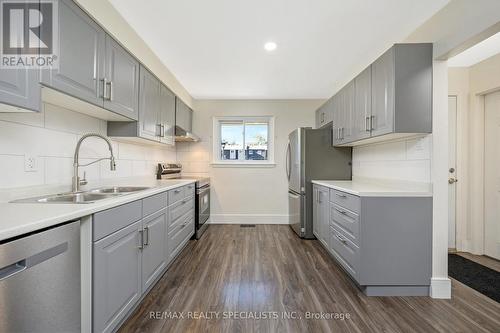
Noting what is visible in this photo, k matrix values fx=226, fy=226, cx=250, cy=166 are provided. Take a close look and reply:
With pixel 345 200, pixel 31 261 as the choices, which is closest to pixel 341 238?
pixel 345 200

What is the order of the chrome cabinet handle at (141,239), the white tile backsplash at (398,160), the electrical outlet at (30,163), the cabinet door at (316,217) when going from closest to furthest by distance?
the electrical outlet at (30,163) → the chrome cabinet handle at (141,239) → the white tile backsplash at (398,160) → the cabinet door at (316,217)

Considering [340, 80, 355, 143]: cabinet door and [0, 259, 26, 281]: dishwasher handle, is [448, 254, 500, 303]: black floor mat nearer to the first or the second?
[340, 80, 355, 143]: cabinet door

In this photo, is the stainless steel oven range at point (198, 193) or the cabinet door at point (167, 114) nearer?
the cabinet door at point (167, 114)

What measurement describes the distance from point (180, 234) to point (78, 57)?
1.98 m

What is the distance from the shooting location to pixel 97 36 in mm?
1678

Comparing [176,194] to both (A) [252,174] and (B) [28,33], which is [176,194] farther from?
(A) [252,174]

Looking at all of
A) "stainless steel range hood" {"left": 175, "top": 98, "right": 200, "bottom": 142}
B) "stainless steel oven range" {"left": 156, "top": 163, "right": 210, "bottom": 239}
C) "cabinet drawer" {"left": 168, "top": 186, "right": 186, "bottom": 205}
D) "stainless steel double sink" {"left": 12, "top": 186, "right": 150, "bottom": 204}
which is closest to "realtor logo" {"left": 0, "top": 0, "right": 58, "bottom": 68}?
"stainless steel double sink" {"left": 12, "top": 186, "right": 150, "bottom": 204}

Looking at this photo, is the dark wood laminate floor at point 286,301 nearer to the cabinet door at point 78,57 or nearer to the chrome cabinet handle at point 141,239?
the chrome cabinet handle at point 141,239

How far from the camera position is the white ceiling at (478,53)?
2.40 meters

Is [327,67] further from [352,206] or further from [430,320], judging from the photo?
[430,320]

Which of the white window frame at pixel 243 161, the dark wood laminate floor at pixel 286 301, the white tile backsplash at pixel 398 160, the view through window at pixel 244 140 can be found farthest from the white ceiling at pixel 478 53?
the view through window at pixel 244 140

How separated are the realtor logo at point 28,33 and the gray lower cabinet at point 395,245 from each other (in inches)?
95.2

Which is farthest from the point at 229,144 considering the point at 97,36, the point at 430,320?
the point at 430,320

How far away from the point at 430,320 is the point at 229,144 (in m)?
3.77
